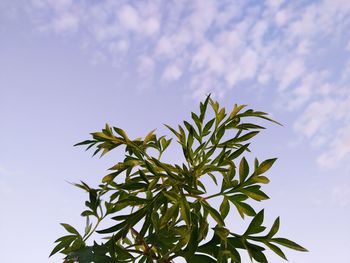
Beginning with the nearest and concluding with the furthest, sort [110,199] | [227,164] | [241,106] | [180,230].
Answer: [180,230] → [227,164] → [110,199] → [241,106]

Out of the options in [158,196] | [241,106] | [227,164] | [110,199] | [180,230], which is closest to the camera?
[180,230]

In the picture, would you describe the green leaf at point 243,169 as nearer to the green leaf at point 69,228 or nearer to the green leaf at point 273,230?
the green leaf at point 273,230

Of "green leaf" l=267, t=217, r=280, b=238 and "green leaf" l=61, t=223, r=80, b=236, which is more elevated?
"green leaf" l=61, t=223, r=80, b=236

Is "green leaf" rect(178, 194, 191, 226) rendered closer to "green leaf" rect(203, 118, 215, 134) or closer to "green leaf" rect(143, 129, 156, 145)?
"green leaf" rect(203, 118, 215, 134)

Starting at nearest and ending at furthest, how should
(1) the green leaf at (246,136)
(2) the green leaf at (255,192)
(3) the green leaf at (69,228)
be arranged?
1. (2) the green leaf at (255,192)
2. (3) the green leaf at (69,228)
3. (1) the green leaf at (246,136)

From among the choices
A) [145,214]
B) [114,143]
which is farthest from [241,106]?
[145,214]

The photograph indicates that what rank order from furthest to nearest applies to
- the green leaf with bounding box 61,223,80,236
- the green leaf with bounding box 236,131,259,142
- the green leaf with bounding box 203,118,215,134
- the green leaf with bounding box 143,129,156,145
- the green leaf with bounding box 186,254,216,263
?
the green leaf with bounding box 143,129,156,145, the green leaf with bounding box 203,118,215,134, the green leaf with bounding box 236,131,259,142, the green leaf with bounding box 61,223,80,236, the green leaf with bounding box 186,254,216,263

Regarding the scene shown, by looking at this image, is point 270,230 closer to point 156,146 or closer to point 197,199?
point 197,199

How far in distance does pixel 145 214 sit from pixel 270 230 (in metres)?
0.57

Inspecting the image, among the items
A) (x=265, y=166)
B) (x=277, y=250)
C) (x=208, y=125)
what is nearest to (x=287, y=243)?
(x=277, y=250)

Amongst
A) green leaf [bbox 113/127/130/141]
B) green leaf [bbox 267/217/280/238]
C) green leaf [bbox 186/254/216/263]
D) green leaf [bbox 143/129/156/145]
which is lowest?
green leaf [bbox 186/254/216/263]

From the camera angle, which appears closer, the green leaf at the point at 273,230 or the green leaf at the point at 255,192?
the green leaf at the point at 273,230

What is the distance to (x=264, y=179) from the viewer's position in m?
2.10

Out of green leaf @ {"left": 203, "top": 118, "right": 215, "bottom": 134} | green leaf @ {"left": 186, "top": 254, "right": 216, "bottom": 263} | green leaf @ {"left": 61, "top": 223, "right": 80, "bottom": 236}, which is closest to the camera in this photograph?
green leaf @ {"left": 186, "top": 254, "right": 216, "bottom": 263}
